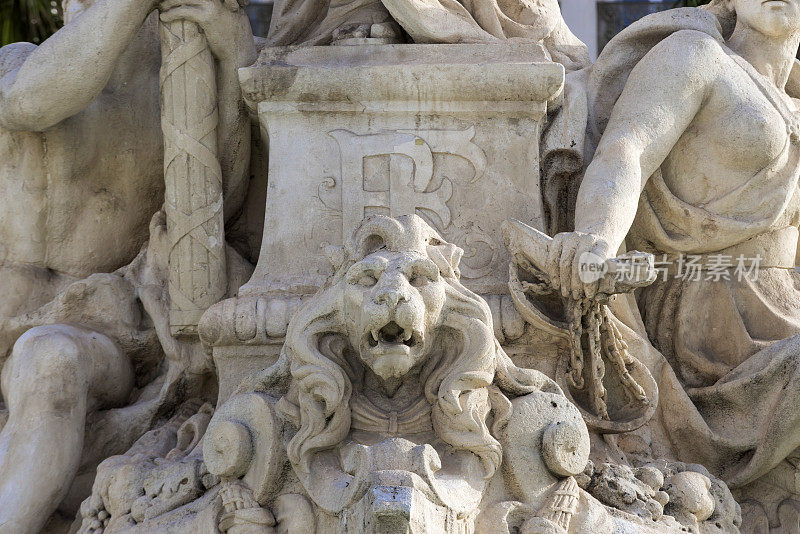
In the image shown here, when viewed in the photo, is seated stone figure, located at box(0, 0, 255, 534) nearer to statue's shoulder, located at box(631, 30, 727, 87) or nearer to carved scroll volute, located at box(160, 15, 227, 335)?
carved scroll volute, located at box(160, 15, 227, 335)

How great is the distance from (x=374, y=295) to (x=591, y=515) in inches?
40.1

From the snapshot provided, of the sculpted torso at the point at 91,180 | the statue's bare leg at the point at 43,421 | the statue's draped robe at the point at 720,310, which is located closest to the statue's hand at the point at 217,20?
the sculpted torso at the point at 91,180

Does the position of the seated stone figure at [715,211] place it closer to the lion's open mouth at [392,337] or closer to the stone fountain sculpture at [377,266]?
the stone fountain sculpture at [377,266]

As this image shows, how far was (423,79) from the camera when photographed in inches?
232

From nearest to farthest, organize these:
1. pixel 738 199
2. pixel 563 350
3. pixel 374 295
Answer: pixel 374 295 < pixel 563 350 < pixel 738 199

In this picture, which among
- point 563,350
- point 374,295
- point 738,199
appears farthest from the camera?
point 738,199

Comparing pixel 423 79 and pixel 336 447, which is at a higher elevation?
pixel 423 79

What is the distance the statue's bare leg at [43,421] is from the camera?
5.60m

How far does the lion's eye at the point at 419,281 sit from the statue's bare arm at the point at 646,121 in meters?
0.87

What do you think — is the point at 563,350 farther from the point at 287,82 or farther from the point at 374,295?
the point at 287,82

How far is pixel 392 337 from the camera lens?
16.4 feet

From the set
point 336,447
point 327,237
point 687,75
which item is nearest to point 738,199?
point 687,75

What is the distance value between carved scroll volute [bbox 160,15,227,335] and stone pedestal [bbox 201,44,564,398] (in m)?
0.20

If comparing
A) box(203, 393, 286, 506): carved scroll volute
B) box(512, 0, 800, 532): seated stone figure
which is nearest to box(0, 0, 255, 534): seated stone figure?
box(203, 393, 286, 506): carved scroll volute
